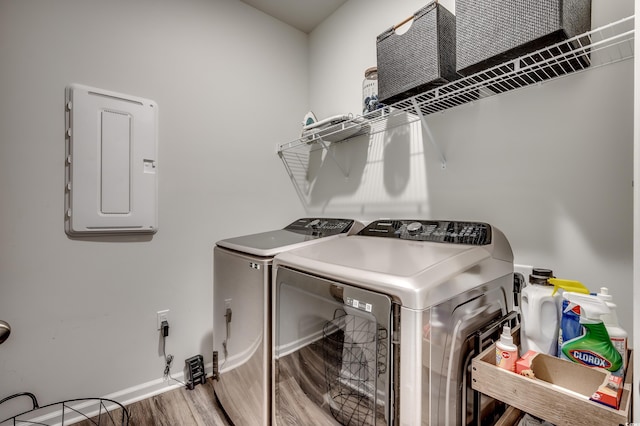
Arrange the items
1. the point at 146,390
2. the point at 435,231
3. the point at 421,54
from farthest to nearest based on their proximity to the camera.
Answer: the point at 146,390, the point at 435,231, the point at 421,54

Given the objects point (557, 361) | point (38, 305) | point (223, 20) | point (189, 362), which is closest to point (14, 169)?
point (38, 305)

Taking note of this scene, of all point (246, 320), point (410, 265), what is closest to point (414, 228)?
point (410, 265)

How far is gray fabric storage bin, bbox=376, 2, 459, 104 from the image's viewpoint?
44.9 inches

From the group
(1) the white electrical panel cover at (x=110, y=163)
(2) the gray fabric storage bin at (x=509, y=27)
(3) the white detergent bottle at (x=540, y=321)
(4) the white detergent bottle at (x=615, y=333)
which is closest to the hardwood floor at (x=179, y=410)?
(1) the white electrical panel cover at (x=110, y=163)

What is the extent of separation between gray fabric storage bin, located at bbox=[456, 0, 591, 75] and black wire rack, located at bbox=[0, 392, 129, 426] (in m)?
2.27

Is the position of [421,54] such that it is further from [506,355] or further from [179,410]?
[179,410]

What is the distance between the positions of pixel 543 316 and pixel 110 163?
6.75 ft

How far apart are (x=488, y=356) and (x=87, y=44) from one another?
2.30 meters

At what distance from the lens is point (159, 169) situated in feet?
5.84

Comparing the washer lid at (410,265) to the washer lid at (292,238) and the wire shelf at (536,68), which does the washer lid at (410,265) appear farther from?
the wire shelf at (536,68)

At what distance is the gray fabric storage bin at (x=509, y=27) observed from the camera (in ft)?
2.77

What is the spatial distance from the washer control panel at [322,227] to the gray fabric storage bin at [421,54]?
715mm

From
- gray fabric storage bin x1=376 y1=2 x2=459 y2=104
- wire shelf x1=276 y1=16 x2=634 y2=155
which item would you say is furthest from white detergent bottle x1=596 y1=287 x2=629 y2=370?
gray fabric storage bin x1=376 y1=2 x2=459 y2=104

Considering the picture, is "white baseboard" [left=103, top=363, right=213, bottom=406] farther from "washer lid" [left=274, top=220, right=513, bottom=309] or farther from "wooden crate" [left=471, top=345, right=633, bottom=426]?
"wooden crate" [left=471, top=345, right=633, bottom=426]
